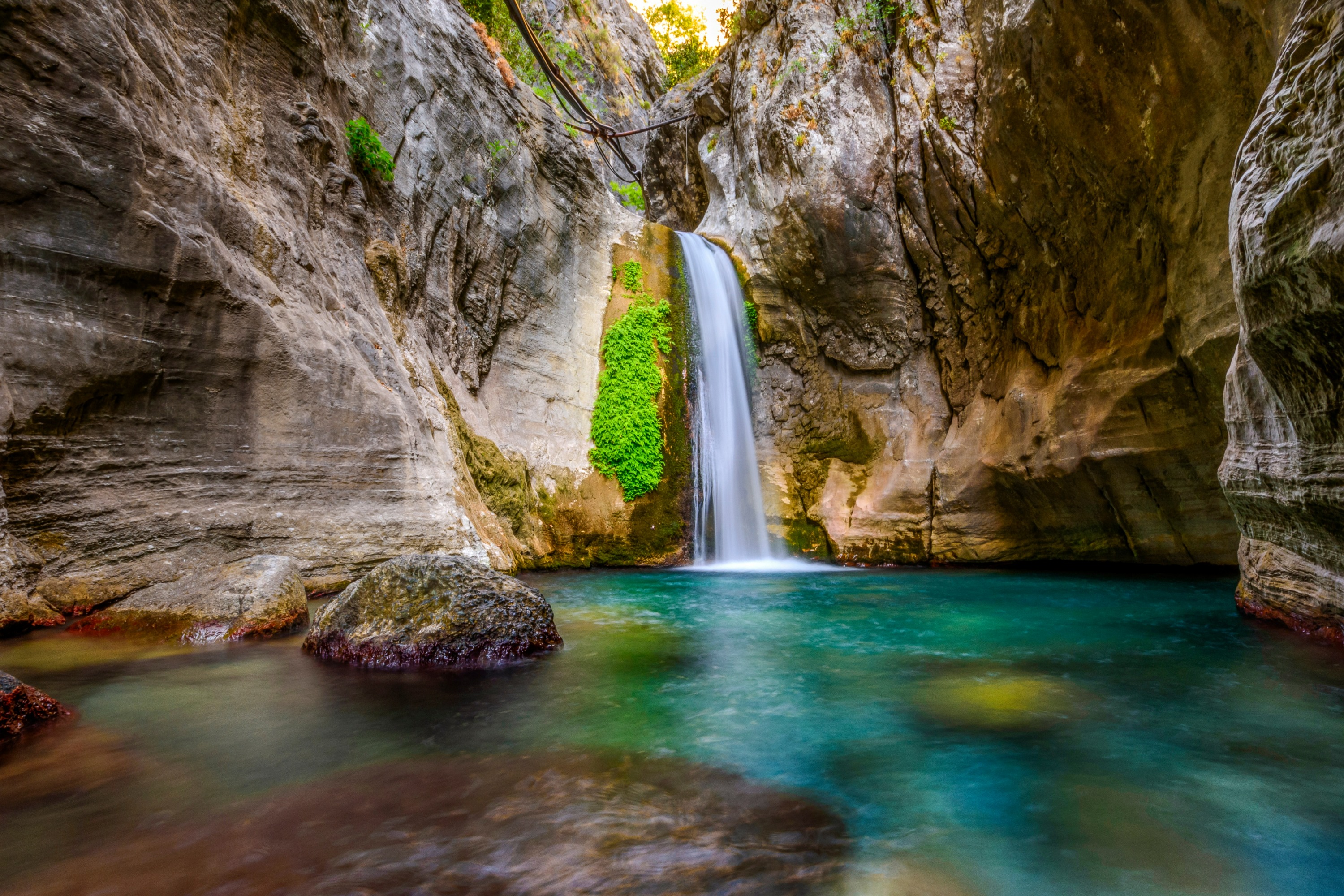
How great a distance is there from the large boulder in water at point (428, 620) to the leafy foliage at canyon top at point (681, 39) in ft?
79.8

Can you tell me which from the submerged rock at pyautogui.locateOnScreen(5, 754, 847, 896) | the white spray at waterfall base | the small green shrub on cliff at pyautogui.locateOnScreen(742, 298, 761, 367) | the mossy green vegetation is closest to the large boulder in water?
the submerged rock at pyautogui.locateOnScreen(5, 754, 847, 896)

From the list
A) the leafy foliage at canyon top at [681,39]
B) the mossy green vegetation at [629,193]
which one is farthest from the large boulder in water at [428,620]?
the leafy foliage at canyon top at [681,39]

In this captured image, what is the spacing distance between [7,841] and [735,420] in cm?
1141

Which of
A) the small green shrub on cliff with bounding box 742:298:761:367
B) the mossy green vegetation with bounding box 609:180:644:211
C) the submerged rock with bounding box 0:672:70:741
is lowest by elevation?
the submerged rock with bounding box 0:672:70:741

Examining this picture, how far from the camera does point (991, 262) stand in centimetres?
1055

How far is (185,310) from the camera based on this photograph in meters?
5.95

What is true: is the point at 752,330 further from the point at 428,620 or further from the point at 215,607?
the point at 215,607

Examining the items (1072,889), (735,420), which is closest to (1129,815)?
(1072,889)

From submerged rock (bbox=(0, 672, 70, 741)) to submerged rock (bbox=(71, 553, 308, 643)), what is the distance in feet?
5.58

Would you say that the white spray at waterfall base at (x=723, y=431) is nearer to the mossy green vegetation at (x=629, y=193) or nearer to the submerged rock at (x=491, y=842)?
the mossy green vegetation at (x=629, y=193)

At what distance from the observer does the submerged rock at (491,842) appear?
2031 millimetres

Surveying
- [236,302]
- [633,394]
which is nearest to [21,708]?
[236,302]

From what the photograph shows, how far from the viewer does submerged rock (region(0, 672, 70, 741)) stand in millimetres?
3035

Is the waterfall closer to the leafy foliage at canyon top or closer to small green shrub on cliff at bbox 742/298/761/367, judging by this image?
small green shrub on cliff at bbox 742/298/761/367
